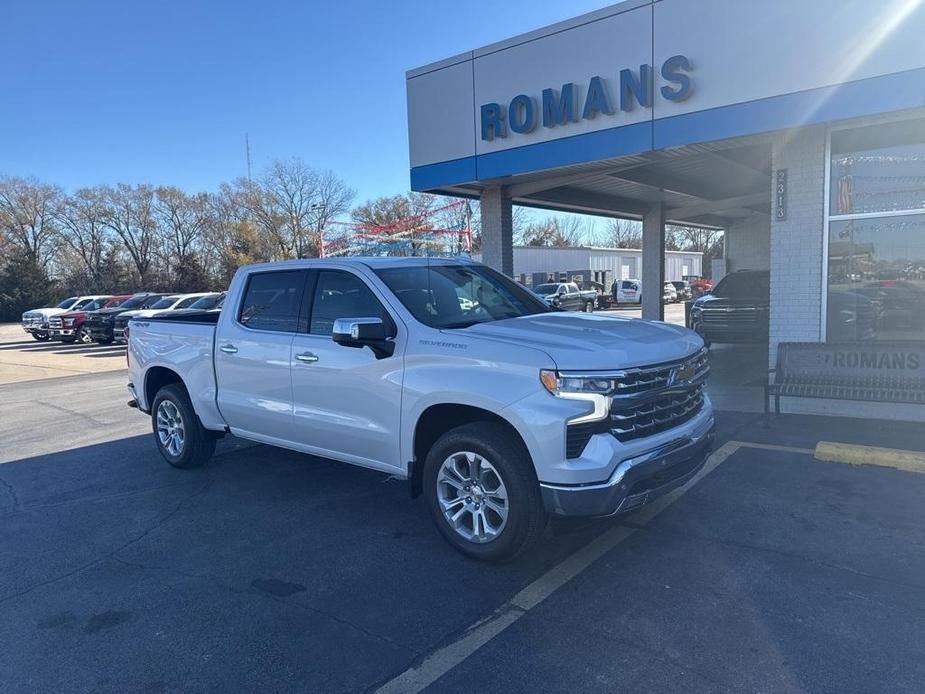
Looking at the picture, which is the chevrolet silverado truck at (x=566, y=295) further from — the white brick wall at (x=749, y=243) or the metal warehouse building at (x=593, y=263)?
the white brick wall at (x=749, y=243)

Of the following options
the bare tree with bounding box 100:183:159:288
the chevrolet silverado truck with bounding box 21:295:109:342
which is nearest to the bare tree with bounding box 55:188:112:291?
the bare tree with bounding box 100:183:159:288

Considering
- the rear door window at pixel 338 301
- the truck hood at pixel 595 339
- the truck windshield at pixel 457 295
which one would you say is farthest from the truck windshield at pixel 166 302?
the truck hood at pixel 595 339

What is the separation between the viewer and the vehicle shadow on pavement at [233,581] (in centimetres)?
326

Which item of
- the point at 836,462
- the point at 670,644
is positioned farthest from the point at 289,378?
the point at 836,462

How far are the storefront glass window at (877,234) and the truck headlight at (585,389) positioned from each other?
5.86m

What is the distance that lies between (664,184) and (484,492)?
35.4ft

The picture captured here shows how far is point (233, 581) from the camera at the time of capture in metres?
4.14

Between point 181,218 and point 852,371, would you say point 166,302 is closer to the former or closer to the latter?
point 852,371

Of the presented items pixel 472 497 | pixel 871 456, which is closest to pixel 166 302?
pixel 472 497

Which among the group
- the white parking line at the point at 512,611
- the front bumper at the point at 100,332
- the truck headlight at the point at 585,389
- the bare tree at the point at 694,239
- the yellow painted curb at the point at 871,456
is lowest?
the white parking line at the point at 512,611

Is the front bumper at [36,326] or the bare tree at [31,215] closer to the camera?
the front bumper at [36,326]

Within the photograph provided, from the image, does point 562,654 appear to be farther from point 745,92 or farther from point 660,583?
point 745,92

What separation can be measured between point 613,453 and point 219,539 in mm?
2971

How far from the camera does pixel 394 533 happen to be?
483 cm
